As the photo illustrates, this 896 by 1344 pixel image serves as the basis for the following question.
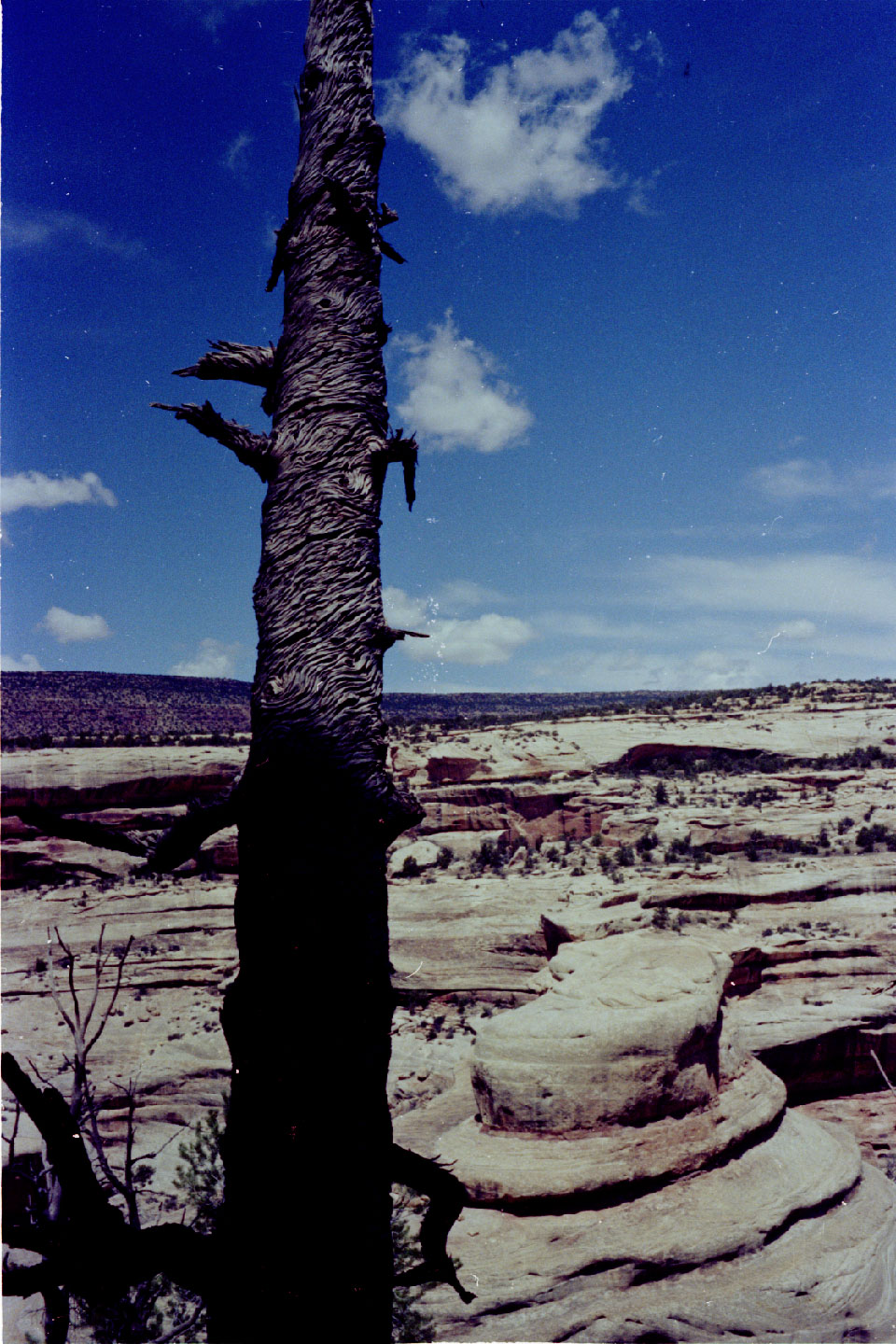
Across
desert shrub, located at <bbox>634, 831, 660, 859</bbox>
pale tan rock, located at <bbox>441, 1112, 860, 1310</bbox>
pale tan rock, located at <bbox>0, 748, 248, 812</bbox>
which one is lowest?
pale tan rock, located at <bbox>441, 1112, 860, 1310</bbox>

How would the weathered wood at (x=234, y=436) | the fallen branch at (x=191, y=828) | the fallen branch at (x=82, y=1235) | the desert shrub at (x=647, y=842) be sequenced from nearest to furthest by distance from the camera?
the fallen branch at (x=82, y=1235)
the fallen branch at (x=191, y=828)
the weathered wood at (x=234, y=436)
the desert shrub at (x=647, y=842)

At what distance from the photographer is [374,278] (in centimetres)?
192

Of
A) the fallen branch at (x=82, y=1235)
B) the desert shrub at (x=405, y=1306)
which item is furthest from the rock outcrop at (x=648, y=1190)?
the fallen branch at (x=82, y=1235)

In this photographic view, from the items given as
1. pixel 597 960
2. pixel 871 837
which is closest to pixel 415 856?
pixel 597 960

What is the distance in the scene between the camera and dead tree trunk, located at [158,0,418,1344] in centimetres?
129

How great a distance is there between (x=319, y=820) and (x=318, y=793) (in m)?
0.05

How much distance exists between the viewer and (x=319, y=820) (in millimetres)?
1442

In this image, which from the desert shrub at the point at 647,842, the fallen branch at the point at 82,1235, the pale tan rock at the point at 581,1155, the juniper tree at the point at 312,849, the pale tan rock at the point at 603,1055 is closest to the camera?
the fallen branch at the point at 82,1235

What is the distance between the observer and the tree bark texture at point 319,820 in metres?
1.28

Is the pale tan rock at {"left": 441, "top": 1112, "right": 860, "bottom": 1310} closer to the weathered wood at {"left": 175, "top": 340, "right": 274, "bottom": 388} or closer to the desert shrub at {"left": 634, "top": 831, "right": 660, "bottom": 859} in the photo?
the weathered wood at {"left": 175, "top": 340, "right": 274, "bottom": 388}

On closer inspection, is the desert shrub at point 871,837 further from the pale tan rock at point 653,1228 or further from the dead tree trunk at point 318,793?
the dead tree trunk at point 318,793

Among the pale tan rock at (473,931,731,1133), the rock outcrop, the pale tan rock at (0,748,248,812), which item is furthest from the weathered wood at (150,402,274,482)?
the pale tan rock at (0,748,248,812)

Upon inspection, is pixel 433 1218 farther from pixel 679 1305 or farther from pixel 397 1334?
pixel 679 1305

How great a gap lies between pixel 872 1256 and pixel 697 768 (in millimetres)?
15829
